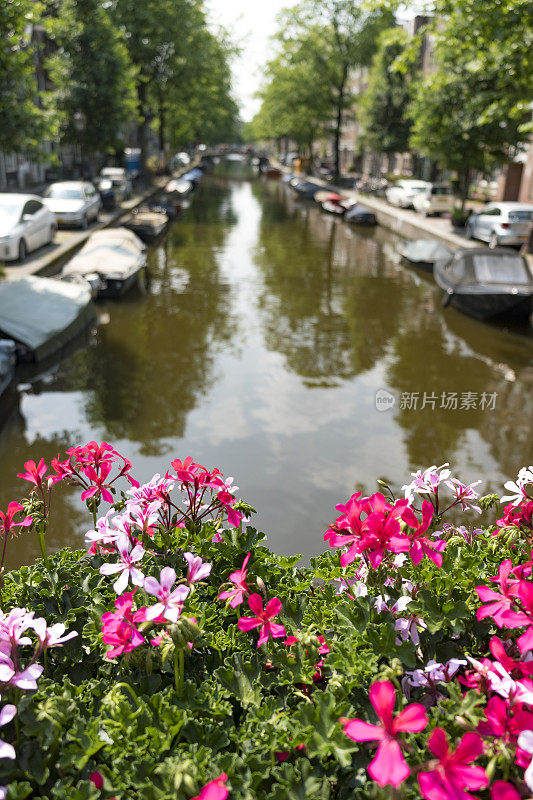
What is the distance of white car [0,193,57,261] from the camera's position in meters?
16.0

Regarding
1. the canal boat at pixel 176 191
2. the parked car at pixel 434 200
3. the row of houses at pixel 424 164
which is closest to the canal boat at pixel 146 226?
the row of houses at pixel 424 164

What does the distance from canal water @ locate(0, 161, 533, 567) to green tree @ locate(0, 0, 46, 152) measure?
3.91m

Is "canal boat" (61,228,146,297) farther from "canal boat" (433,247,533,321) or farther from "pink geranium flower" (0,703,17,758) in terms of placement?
"pink geranium flower" (0,703,17,758)

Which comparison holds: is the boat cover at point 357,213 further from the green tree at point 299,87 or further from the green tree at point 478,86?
the green tree at point 299,87

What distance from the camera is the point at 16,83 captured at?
12.9 metres

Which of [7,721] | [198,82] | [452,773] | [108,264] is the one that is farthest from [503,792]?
[198,82]

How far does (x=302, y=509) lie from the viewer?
6910mm

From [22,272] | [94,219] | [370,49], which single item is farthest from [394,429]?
[370,49]

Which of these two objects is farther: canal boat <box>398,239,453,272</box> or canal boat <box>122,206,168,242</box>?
canal boat <box>122,206,168,242</box>

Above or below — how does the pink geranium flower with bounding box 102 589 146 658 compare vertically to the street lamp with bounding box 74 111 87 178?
below

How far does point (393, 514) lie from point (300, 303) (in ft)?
47.7

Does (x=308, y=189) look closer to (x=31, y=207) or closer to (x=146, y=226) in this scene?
(x=146, y=226)

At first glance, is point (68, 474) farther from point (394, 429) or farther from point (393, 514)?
point (394, 429)

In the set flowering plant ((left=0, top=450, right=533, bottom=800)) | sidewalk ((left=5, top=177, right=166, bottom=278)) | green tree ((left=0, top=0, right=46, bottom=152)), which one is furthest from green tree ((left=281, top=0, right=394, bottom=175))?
flowering plant ((left=0, top=450, right=533, bottom=800))
